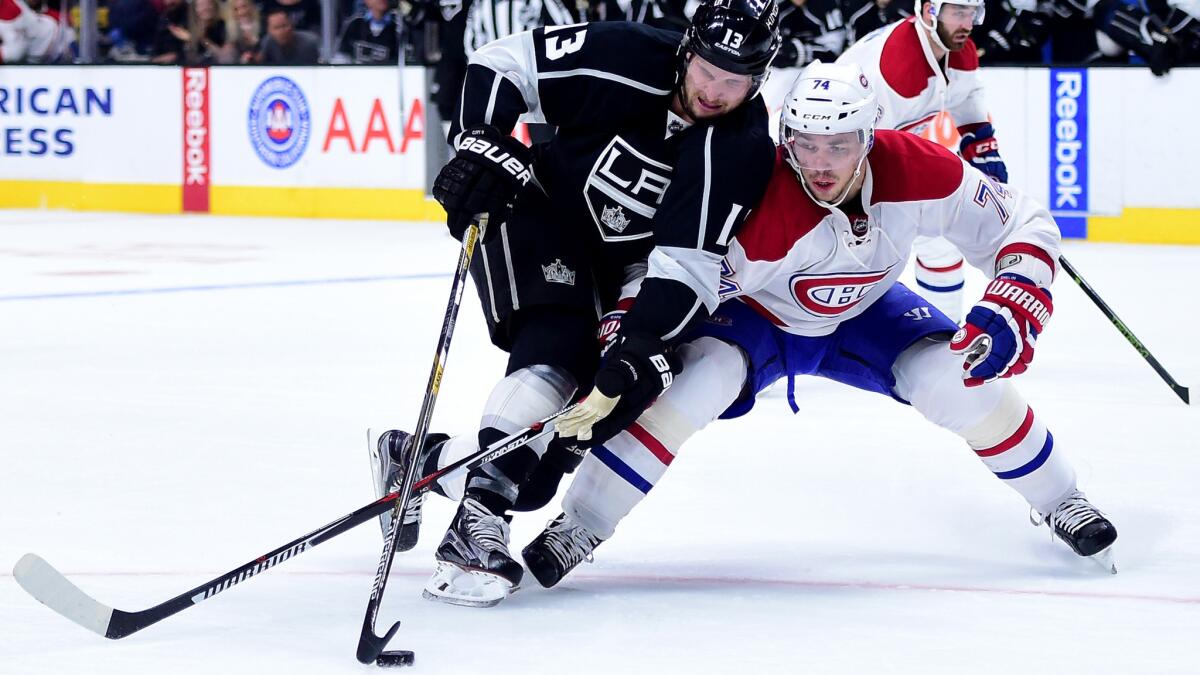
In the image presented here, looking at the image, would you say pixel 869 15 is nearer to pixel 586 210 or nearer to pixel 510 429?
pixel 586 210

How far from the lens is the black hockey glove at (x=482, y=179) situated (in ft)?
8.82

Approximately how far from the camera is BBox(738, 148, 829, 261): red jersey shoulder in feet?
8.79

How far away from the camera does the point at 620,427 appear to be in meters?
2.57

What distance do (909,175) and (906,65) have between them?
2.38m

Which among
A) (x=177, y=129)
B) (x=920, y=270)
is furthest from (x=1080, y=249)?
(x=177, y=129)

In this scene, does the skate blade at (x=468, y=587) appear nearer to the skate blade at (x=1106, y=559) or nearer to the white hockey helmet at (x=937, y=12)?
the skate blade at (x=1106, y=559)

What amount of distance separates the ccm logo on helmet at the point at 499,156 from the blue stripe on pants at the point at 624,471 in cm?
46

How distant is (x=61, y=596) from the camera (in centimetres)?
229

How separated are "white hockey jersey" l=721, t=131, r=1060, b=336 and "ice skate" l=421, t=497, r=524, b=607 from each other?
1.83ft

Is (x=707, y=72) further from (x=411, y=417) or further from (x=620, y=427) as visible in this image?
(x=411, y=417)

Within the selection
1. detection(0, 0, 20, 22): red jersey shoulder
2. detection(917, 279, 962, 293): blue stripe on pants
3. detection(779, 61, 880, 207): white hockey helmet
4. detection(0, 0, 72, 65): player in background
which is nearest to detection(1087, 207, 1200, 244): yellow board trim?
detection(917, 279, 962, 293): blue stripe on pants

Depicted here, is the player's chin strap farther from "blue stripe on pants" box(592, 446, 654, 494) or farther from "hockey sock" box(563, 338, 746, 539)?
"blue stripe on pants" box(592, 446, 654, 494)

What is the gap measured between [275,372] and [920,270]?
76.9 inches

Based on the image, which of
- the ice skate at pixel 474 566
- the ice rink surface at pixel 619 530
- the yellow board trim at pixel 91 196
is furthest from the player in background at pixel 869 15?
the ice skate at pixel 474 566
